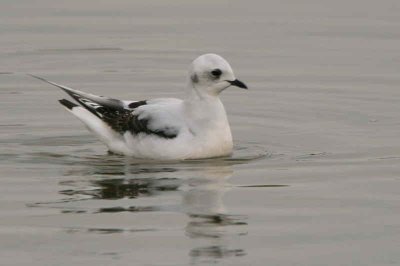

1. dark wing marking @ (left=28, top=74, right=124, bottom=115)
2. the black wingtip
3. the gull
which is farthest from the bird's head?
the black wingtip

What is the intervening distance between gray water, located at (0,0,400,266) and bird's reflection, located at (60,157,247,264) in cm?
2

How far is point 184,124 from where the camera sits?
13.8 meters

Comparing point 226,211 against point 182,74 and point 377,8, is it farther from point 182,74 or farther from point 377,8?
point 377,8

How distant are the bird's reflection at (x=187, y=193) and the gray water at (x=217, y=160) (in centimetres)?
2

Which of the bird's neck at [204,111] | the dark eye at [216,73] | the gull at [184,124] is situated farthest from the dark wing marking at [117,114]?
the dark eye at [216,73]

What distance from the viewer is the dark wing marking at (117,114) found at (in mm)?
Result: 13763

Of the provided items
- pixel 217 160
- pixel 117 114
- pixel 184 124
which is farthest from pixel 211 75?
pixel 117 114

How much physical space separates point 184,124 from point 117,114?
0.86 m

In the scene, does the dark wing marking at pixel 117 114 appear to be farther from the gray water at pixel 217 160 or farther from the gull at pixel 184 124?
the gray water at pixel 217 160

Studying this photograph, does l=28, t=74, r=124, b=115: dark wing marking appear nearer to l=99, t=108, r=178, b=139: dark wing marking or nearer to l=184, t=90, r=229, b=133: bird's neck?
l=99, t=108, r=178, b=139: dark wing marking

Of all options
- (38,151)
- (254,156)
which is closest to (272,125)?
(254,156)

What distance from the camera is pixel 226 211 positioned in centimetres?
1127

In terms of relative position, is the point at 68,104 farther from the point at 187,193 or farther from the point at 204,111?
the point at 187,193

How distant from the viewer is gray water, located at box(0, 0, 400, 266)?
33.7 ft
